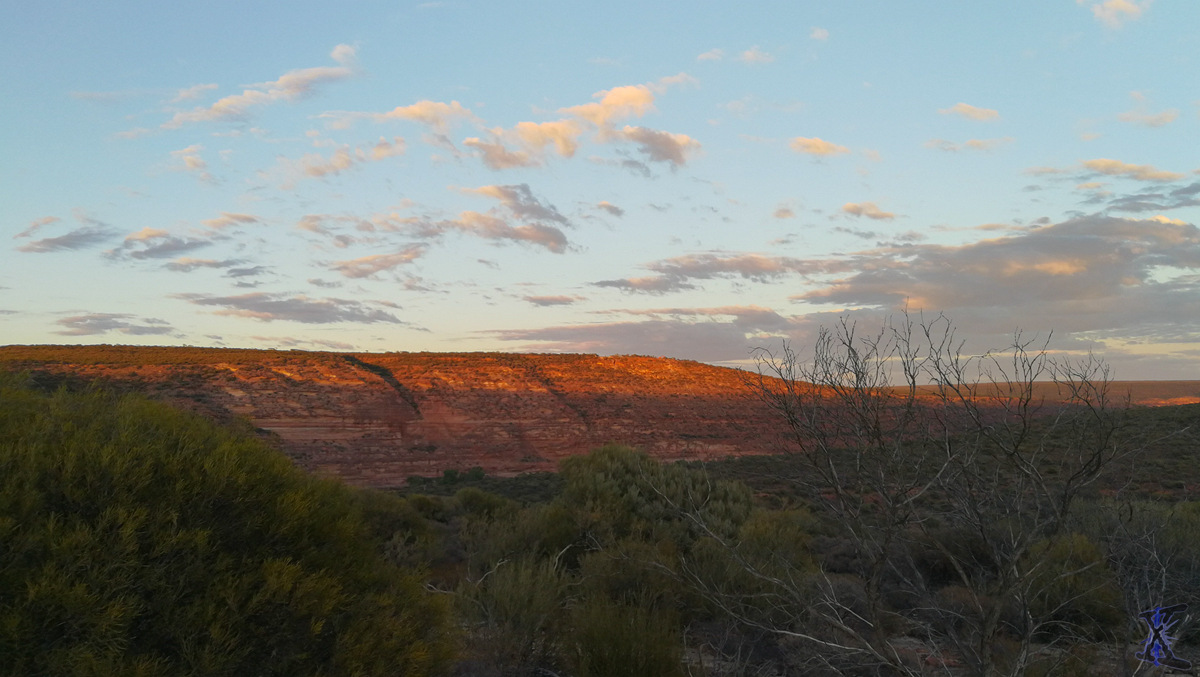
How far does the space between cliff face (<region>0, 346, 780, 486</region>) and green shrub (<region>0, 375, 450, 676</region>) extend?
24.2 meters

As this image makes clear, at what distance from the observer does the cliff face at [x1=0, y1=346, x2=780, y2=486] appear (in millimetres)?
34344

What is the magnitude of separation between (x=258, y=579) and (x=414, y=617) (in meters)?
1.25

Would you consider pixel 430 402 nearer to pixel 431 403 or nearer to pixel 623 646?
pixel 431 403

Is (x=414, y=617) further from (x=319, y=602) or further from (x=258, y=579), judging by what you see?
(x=258, y=579)

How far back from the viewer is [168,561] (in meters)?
3.70

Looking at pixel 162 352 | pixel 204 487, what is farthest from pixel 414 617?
pixel 162 352

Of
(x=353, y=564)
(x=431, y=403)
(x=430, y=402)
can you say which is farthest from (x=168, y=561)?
(x=430, y=402)

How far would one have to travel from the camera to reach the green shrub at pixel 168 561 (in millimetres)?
3344

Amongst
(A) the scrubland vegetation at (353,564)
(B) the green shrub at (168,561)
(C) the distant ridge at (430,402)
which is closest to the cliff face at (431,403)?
(C) the distant ridge at (430,402)

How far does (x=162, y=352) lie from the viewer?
2212 inches

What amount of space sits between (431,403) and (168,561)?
41.9 metres

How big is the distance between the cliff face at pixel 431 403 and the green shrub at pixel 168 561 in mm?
24227

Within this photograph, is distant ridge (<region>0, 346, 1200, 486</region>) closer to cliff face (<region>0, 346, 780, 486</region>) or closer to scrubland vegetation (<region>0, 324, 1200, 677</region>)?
cliff face (<region>0, 346, 780, 486</region>)

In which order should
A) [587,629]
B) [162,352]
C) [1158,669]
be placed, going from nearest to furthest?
[1158,669], [587,629], [162,352]
